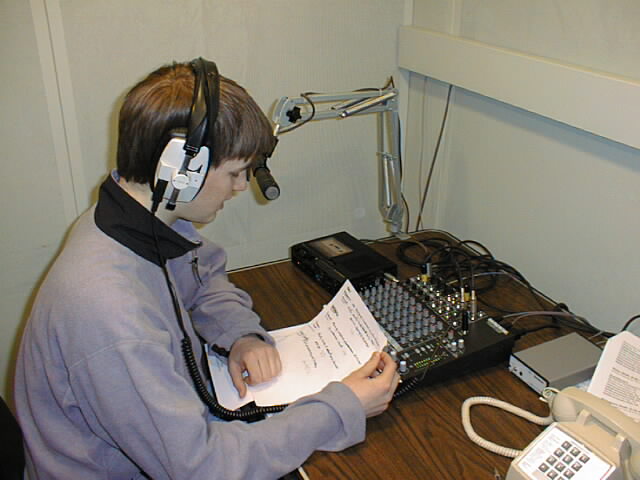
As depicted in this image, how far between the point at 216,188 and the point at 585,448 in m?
0.68

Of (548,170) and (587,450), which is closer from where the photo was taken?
(587,450)

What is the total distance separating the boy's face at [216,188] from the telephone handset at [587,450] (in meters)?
0.61

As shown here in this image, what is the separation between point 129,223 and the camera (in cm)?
99

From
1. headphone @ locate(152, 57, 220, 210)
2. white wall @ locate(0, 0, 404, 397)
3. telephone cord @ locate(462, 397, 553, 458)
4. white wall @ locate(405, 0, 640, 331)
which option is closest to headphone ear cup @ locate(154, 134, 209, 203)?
headphone @ locate(152, 57, 220, 210)

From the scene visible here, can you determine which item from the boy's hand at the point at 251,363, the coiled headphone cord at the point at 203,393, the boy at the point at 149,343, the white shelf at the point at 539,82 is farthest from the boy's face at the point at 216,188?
the white shelf at the point at 539,82

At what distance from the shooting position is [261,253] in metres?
1.87

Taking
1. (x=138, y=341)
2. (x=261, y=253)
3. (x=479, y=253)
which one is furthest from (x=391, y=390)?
(x=261, y=253)

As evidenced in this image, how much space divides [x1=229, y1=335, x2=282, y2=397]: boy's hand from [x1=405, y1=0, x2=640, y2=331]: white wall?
2.35ft

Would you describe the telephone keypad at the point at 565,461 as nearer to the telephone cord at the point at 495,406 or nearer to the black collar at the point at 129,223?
the telephone cord at the point at 495,406

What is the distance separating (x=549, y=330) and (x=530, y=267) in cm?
25

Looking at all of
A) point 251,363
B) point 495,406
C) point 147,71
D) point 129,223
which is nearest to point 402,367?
point 495,406

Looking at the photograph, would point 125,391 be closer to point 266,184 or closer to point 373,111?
point 266,184

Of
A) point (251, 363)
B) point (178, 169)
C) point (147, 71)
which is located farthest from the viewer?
point (147, 71)

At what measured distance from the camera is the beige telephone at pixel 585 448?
0.80 m
